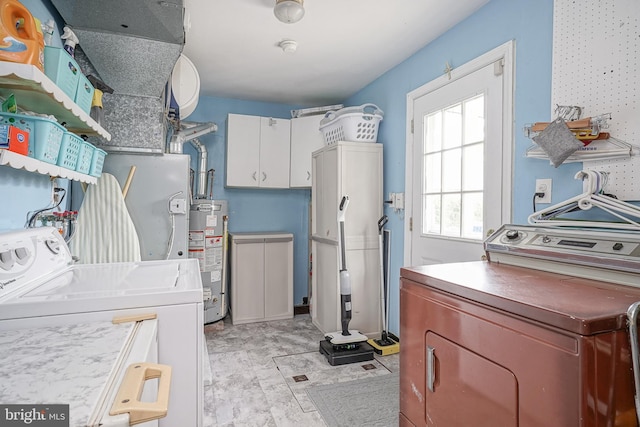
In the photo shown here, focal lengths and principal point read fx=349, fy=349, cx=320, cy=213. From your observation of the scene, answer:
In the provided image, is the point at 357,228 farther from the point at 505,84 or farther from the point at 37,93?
the point at 37,93

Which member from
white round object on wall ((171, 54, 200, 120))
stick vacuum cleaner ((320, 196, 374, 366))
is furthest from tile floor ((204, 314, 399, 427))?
white round object on wall ((171, 54, 200, 120))

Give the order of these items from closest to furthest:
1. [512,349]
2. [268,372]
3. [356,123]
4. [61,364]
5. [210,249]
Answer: [61,364], [512,349], [268,372], [356,123], [210,249]

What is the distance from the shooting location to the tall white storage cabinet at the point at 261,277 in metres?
3.78

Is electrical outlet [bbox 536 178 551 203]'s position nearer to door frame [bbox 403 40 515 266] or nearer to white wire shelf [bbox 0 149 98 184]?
door frame [bbox 403 40 515 266]

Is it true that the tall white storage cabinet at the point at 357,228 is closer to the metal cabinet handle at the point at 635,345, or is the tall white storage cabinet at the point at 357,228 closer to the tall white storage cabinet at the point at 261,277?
the tall white storage cabinet at the point at 261,277

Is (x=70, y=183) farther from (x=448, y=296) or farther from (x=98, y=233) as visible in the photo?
(x=448, y=296)

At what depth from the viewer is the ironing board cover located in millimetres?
2121

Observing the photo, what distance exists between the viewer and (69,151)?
59.1 inches

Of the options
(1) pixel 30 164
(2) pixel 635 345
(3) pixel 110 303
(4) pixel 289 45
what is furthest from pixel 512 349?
(4) pixel 289 45

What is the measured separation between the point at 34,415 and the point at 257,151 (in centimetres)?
356

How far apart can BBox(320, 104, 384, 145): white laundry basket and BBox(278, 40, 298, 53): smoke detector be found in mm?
734

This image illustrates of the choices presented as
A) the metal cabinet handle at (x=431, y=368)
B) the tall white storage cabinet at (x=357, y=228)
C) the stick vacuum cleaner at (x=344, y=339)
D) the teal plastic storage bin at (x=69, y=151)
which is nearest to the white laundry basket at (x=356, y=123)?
the tall white storage cabinet at (x=357, y=228)

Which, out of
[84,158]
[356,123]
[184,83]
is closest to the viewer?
[84,158]

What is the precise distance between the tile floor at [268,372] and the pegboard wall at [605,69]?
1955mm
